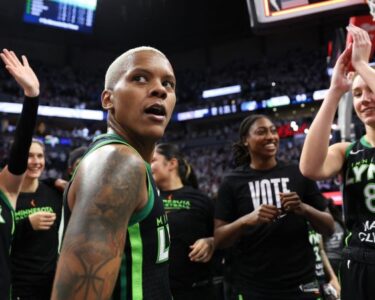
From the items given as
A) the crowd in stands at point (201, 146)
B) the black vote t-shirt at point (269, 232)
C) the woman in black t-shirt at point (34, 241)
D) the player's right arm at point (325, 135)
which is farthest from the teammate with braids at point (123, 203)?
the crowd in stands at point (201, 146)

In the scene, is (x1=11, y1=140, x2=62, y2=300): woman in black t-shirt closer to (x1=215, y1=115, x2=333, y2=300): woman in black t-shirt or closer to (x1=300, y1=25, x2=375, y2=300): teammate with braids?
(x1=215, y1=115, x2=333, y2=300): woman in black t-shirt

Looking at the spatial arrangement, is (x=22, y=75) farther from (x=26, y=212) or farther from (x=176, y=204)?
(x=176, y=204)

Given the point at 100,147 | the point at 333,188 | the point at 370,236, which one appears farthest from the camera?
the point at 333,188

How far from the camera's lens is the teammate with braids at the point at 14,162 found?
95.3 inches

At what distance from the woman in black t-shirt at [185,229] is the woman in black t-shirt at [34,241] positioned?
0.88 meters

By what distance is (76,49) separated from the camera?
1155 inches

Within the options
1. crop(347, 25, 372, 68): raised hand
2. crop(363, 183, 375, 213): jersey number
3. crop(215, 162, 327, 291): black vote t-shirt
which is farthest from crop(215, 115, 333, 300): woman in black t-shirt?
crop(347, 25, 372, 68): raised hand

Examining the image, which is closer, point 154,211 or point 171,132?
point 154,211

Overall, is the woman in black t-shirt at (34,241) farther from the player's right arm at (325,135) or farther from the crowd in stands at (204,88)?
the crowd in stands at (204,88)

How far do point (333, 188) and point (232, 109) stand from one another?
11853mm

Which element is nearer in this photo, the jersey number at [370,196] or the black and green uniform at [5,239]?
the jersey number at [370,196]

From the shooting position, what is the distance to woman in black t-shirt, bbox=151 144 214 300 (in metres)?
3.20

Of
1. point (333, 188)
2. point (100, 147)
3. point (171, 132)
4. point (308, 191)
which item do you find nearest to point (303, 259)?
point (308, 191)

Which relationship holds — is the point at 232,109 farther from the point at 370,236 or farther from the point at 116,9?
the point at 370,236
